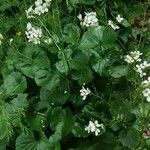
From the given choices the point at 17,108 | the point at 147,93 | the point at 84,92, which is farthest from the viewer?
the point at 17,108

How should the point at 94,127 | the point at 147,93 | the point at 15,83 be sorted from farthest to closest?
the point at 15,83 → the point at 94,127 → the point at 147,93

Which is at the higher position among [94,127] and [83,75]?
[83,75]

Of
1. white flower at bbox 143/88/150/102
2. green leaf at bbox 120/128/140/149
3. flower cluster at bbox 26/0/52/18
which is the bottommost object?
green leaf at bbox 120/128/140/149

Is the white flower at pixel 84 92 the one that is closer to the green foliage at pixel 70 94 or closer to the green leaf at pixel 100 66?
the green foliage at pixel 70 94

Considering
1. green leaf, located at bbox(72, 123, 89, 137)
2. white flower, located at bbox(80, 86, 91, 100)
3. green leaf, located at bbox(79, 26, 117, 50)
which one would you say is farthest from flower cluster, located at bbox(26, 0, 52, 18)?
green leaf, located at bbox(72, 123, 89, 137)

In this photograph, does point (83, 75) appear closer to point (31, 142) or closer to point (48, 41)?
point (48, 41)

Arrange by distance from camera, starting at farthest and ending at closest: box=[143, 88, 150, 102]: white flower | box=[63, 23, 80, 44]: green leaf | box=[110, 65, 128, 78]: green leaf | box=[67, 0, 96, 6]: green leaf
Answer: box=[67, 0, 96, 6]: green leaf, box=[63, 23, 80, 44]: green leaf, box=[110, 65, 128, 78]: green leaf, box=[143, 88, 150, 102]: white flower

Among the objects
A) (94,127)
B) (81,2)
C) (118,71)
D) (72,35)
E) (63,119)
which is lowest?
(94,127)

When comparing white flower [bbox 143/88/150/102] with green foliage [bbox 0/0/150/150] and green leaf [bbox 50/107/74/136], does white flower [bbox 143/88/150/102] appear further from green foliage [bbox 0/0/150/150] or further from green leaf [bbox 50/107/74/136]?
green leaf [bbox 50/107/74/136]

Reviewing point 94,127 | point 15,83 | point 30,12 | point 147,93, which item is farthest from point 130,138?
point 30,12
